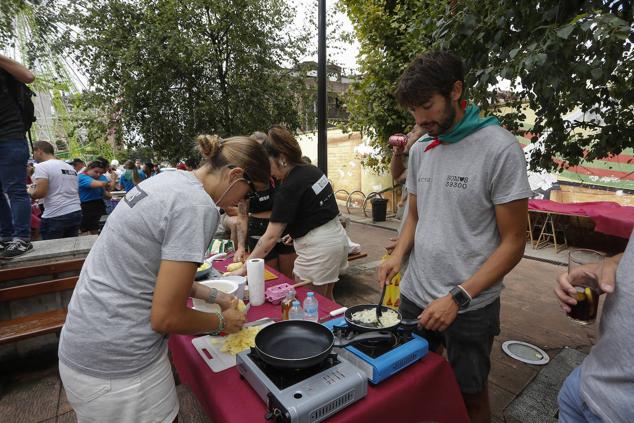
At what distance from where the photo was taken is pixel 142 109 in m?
6.60

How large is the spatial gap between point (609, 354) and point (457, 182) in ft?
2.68

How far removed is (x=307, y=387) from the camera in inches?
44.2

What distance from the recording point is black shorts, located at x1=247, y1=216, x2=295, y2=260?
3.48m

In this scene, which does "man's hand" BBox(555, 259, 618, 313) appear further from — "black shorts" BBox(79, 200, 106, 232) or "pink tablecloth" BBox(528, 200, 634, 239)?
"black shorts" BBox(79, 200, 106, 232)

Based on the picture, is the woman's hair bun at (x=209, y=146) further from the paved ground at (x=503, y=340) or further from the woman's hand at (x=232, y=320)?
the paved ground at (x=503, y=340)

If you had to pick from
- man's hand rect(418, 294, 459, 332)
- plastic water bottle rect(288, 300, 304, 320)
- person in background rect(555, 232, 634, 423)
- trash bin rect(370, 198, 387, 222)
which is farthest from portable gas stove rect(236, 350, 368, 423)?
trash bin rect(370, 198, 387, 222)

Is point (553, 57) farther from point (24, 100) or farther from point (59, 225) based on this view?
point (59, 225)

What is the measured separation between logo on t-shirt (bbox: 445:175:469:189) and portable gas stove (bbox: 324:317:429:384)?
0.71 m

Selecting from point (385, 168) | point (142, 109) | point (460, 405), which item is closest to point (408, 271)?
point (460, 405)

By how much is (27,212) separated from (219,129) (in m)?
4.35

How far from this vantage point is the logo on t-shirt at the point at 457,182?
1512 mm

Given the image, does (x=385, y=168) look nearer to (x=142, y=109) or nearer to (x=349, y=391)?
(x=142, y=109)

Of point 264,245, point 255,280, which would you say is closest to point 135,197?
point 255,280

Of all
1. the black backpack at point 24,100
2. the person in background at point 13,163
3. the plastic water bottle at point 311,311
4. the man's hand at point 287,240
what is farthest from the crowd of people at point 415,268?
the black backpack at point 24,100
